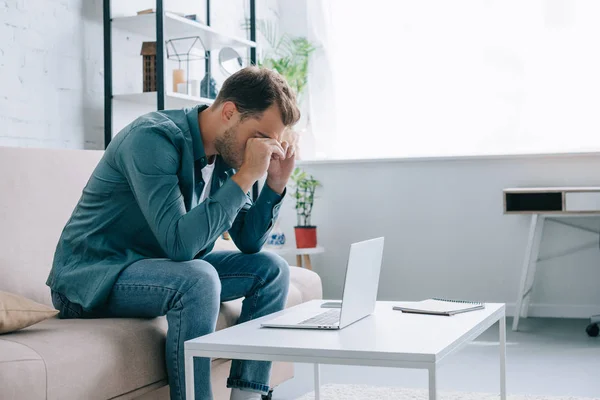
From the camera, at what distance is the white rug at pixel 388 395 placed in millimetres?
2457

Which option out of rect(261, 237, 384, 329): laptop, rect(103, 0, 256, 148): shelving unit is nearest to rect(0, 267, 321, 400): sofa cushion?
rect(261, 237, 384, 329): laptop

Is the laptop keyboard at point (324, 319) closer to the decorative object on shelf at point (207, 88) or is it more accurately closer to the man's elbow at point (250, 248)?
the man's elbow at point (250, 248)

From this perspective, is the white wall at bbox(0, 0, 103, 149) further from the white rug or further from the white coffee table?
the white coffee table

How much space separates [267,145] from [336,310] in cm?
43

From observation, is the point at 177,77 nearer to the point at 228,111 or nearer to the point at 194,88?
the point at 194,88

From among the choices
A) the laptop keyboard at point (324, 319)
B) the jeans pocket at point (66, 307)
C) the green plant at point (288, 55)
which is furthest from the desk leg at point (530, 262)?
the jeans pocket at point (66, 307)

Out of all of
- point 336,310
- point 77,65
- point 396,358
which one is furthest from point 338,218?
point 396,358

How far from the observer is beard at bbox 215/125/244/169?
189 cm

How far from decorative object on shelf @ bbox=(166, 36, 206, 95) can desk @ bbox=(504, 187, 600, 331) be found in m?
1.56

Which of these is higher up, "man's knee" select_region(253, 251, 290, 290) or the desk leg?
"man's knee" select_region(253, 251, 290, 290)

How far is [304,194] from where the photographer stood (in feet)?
14.4

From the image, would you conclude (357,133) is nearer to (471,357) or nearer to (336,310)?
(471,357)

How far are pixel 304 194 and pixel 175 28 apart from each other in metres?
1.34

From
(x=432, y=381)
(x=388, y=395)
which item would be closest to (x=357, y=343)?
(x=432, y=381)
